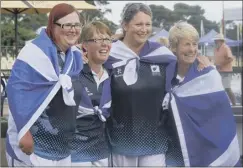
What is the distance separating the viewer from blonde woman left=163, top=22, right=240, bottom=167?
163 inches

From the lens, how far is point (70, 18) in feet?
11.8

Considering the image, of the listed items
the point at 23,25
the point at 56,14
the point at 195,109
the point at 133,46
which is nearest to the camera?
the point at 56,14

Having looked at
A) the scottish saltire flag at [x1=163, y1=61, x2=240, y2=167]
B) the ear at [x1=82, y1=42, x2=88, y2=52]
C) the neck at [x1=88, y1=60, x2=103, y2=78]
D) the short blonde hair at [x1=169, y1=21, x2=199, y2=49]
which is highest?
the short blonde hair at [x1=169, y1=21, x2=199, y2=49]

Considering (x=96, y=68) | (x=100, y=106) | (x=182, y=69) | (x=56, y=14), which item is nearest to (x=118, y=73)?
(x=96, y=68)

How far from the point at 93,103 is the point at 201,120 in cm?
90

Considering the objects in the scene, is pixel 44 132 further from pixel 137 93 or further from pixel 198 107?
pixel 198 107

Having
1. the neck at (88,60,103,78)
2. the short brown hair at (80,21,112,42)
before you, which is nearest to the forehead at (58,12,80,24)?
the short brown hair at (80,21,112,42)

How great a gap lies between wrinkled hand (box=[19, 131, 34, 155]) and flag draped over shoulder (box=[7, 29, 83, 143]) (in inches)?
1.1

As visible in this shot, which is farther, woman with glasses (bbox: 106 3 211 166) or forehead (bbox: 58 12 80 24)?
woman with glasses (bbox: 106 3 211 166)

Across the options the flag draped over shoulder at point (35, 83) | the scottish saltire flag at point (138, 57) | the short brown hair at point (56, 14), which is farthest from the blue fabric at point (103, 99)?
the short brown hair at point (56, 14)

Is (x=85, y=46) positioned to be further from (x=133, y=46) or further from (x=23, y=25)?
(x=23, y=25)

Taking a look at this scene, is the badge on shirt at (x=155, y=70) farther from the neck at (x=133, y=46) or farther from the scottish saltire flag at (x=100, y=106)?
the scottish saltire flag at (x=100, y=106)

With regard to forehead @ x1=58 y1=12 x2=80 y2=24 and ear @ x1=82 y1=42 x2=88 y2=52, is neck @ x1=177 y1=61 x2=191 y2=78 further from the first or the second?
forehead @ x1=58 y1=12 x2=80 y2=24

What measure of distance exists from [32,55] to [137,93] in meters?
0.86
